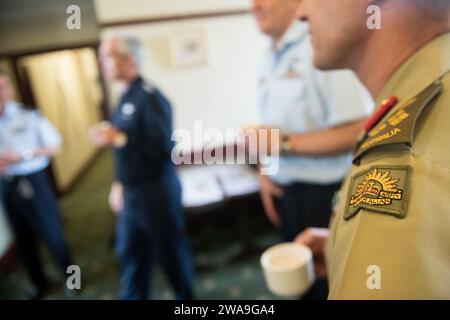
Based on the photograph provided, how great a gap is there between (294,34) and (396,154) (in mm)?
678

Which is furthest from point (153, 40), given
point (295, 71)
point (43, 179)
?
point (295, 71)

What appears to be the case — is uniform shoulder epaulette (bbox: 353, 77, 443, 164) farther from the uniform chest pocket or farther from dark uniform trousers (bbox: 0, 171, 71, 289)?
dark uniform trousers (bbox: 0, 171, 71, 289)

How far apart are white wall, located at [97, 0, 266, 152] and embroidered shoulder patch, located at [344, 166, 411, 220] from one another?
6.47ft

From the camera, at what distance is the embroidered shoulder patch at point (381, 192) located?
35 cm

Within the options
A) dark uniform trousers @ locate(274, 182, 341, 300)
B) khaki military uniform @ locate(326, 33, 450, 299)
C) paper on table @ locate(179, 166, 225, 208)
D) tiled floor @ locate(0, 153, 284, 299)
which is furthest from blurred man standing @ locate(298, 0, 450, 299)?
paper on table @ locate(179, 166, 225, 208)

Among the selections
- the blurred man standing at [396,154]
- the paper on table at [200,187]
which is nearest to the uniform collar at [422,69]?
the blurred man standing at [396,154]

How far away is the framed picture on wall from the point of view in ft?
7.26

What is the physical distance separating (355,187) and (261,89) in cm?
75

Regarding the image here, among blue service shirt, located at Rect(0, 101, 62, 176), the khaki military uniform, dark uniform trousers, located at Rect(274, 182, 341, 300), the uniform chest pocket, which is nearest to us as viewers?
the khaki military uniform

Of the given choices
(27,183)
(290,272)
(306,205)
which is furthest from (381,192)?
(27,183)

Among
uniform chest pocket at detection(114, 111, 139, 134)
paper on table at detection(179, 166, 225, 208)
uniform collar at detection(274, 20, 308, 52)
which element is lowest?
paper on table at detection(179, 166, 225, 208)

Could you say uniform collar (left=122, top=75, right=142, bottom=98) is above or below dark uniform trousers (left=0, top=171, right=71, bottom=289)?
above

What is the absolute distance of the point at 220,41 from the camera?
229 cm

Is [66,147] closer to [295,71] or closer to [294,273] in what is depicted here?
[295,71]
